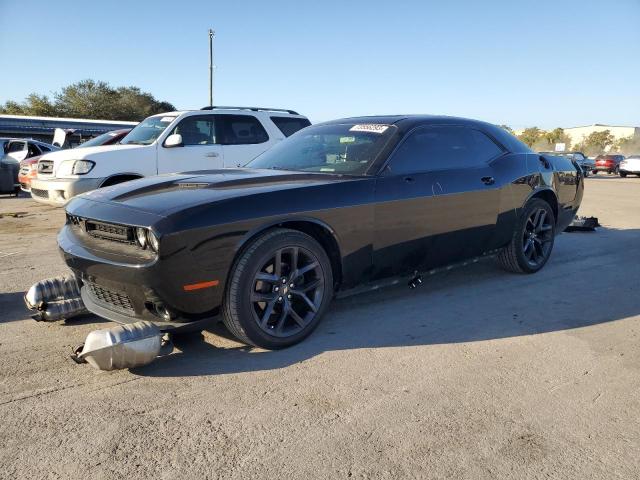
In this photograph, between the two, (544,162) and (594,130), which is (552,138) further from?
(544,162)

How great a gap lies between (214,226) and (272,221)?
0.40 meters

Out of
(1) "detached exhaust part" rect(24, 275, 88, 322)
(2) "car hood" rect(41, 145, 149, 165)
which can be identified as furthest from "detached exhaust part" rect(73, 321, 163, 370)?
(2) "car hood" rect(41, 145, 149, 165)

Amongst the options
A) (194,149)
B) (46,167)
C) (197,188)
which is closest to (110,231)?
(197,188)

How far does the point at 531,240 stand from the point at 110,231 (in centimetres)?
397

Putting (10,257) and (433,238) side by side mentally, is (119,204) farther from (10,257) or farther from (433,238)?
(10,257)

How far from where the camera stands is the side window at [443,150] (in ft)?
13.7

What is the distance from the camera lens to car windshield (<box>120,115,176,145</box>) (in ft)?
27.9

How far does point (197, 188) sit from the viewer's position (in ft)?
11.5

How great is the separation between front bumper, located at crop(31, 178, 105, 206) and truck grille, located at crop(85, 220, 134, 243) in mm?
4643

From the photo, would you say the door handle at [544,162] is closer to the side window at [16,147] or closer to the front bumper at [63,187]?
the front bumper at [63,187]

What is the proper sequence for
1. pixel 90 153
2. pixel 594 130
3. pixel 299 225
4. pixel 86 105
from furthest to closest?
pixel 594 130 < pixel 86 105 < pixel 90 153 < pixel 299 225

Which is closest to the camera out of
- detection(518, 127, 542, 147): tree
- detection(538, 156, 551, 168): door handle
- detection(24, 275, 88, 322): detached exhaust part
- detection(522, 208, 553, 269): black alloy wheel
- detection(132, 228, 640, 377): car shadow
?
detection(132, 228, 640, 377): car shadow

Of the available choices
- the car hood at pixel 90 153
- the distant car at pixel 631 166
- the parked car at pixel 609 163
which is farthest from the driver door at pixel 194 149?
the parked car at pixel 609 163

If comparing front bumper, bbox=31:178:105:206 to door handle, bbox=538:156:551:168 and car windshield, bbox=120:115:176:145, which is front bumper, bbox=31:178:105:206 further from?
door handle, bbox=538:156:551:168
